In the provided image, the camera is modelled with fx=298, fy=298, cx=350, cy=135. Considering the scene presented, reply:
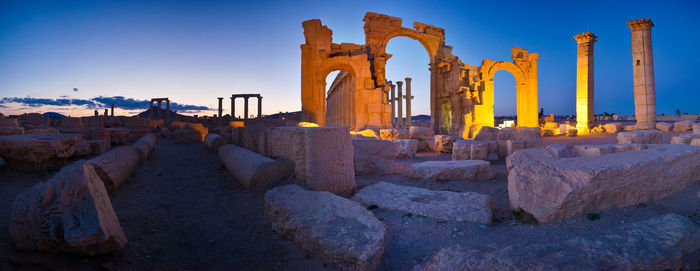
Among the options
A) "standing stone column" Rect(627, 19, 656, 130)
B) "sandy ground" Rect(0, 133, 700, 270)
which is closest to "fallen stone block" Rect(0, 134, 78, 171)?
"sandy ground" Rect(0, 133, 700, 270)

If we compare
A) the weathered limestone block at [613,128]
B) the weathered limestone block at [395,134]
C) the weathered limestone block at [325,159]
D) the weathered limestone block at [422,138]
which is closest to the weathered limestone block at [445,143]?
the weathered limestone block at [422,138]

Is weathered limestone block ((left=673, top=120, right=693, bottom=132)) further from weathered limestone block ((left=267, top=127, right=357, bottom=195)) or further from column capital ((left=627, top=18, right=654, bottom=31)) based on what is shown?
weathered limestone block ((left=267, top=127, right=357, bottom=195))

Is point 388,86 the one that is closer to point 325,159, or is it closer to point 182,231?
point 325,159

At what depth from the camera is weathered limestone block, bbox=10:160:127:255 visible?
7.16 ft

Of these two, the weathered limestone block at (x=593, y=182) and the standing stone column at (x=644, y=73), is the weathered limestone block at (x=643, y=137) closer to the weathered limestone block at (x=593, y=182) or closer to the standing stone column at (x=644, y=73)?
the weathered limestone block at (x=593, y=182)

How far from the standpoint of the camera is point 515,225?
292 cm

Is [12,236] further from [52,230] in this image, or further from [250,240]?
[250,240]

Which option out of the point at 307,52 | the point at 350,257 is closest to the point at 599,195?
the point at 350,257

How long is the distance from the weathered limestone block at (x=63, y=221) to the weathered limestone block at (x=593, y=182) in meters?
3.70

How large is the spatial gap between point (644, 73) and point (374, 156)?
609 inches

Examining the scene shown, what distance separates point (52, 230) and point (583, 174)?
431 centimetres

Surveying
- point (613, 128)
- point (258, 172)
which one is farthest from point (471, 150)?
point (613, 128)

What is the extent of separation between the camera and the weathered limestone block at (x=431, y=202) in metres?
3.22

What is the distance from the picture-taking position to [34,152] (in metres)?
4.79
